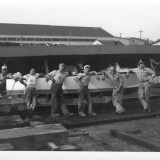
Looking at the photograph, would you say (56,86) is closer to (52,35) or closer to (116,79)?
(116,79)

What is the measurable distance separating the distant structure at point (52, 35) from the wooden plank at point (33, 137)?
28.9 meters

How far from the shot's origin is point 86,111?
9922 millimetres

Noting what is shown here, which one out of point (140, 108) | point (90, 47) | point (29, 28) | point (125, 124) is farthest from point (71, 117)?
point (29, 28)

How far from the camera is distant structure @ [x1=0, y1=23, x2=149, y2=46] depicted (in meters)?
35.2

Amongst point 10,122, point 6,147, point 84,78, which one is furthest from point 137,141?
point 84,78

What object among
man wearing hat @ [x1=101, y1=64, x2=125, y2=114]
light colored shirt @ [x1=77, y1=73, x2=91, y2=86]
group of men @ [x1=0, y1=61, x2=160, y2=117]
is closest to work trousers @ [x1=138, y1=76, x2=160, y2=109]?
group of men @ [x1=0, y1=61, x2=160, y2=117]

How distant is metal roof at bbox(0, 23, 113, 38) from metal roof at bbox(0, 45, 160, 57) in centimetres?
2381

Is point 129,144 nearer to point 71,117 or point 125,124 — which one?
point 125,124

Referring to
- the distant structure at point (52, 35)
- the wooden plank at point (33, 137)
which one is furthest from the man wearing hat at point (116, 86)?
the distant structure at point (52, 35)

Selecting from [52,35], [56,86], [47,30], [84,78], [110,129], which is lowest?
[110,129]

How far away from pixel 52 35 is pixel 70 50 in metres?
25.5

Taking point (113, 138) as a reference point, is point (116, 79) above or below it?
above

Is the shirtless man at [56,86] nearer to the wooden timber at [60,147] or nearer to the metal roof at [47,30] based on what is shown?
the wooden timber at [60,147]

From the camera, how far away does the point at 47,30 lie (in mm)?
38438
